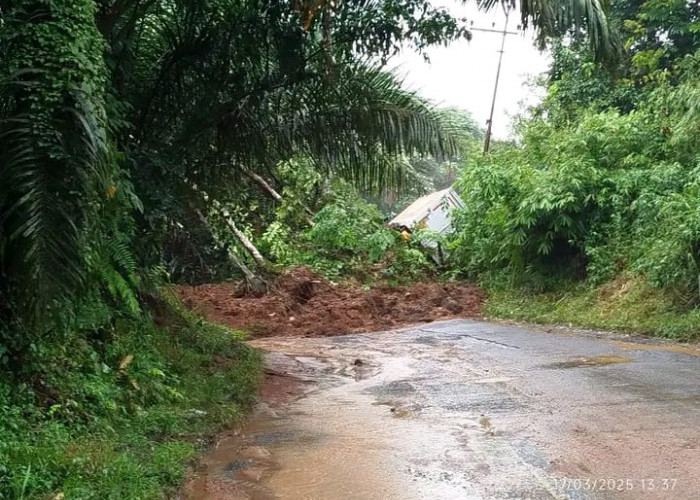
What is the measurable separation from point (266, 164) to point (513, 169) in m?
9.21

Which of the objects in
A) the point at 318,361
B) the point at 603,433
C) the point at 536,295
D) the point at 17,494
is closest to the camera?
the point at 17,494

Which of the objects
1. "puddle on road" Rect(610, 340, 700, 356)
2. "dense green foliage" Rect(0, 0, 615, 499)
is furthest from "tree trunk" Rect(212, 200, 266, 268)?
"puddle on road" Rect(610, 340, 700, 356)

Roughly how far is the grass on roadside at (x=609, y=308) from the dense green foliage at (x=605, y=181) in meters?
0.16

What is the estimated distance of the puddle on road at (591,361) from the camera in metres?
9.10

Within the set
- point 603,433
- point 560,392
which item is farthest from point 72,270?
point 560,392

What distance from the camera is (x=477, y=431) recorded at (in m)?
5.96

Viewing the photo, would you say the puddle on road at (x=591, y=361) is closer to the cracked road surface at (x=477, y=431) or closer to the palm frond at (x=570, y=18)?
the cracked road surface at (x=477, y=431)

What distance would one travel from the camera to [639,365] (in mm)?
8836

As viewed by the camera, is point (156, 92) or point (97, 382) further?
point (156, 92)

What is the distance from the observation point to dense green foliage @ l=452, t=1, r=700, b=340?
13.3 meters

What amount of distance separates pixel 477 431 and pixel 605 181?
1086 centimetres

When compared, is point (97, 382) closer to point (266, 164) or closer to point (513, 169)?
point (266, 164)

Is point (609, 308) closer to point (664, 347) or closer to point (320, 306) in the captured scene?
point (664, 347)

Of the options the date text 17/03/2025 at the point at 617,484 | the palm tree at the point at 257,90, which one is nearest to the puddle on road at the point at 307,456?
the date text 17/03/2025 at the point at 617,484
